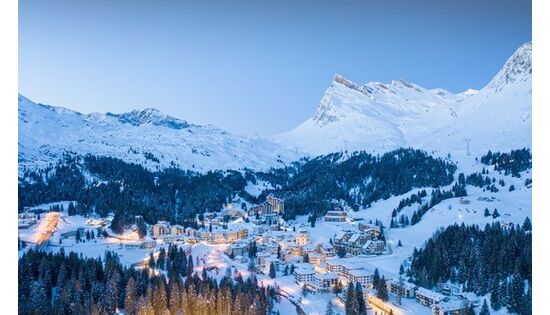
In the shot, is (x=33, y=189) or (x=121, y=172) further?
(x=121, y=172)

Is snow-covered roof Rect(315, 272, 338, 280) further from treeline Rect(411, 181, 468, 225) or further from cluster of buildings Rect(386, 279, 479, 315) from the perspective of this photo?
treeline Rect(411, 181, 468, 225)

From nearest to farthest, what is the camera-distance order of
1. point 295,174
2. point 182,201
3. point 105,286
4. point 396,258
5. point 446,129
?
point 105,286 → point 396,258 → point 182,201 → point 295,174 → point 446,129

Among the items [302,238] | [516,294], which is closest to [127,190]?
[302,238]

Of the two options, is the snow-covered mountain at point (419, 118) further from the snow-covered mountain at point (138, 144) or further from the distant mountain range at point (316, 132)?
the snow-covered mountain at point (138, 144)

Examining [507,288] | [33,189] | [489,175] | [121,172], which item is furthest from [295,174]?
[507,288]

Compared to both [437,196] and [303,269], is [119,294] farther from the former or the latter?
[437,196]

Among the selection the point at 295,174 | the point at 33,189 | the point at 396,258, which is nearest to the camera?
the point at 396,258

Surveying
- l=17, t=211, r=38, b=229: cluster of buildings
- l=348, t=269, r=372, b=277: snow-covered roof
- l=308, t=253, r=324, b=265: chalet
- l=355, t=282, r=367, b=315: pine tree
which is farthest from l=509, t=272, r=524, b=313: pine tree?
l=17, t=211, r=38, b=229: cluster of buildings

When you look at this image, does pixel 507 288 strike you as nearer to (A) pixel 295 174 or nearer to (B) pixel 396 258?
(B) pixel 396 258
